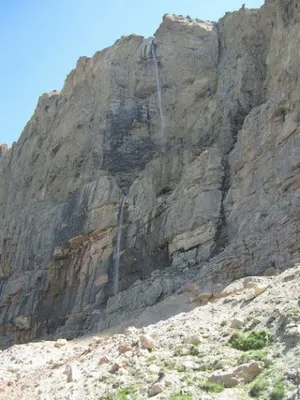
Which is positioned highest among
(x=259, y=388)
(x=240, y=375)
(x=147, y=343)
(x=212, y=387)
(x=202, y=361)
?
(x=147, y=343)

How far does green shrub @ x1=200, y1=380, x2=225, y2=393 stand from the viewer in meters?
8.50

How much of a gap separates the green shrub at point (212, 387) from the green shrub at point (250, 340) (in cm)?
130

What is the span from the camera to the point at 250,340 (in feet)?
32.4

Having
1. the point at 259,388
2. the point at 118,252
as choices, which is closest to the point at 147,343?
the point at 259,388

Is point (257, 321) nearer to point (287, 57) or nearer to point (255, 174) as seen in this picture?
point (255, 174)

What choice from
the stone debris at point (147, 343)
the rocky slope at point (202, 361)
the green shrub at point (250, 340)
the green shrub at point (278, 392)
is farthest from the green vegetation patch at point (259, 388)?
the stone debris at point (147, 343)

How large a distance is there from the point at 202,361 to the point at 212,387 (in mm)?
1220

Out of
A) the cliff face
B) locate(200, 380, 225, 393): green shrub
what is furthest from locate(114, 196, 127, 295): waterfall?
locate(200, 380, 225, 393): green shrub

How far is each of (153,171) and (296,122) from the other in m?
11.3

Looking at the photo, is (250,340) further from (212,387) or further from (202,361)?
(212,387)

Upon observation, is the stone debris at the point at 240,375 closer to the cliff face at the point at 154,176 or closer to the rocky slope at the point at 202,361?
the rocky slope at the point at 202,361

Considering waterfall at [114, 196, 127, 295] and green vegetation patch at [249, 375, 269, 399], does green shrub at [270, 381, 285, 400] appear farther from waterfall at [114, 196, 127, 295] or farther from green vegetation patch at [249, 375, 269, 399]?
waterfall at [114, 196, 127, 295]

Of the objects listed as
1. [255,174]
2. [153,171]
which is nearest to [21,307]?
[153,171]

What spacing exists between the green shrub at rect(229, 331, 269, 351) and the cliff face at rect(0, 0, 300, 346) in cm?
756
